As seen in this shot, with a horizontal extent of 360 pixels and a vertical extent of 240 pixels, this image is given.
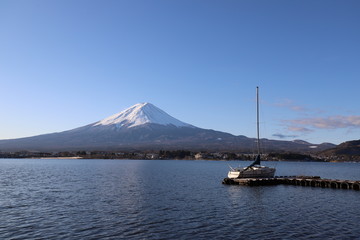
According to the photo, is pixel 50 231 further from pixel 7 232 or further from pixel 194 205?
pixel 194 205

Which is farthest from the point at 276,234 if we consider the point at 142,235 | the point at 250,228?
the point at 142,235

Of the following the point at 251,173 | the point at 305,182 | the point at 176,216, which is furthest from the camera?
the point at 251,173

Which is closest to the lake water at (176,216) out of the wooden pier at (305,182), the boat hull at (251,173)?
the wooden pier at (305,182)

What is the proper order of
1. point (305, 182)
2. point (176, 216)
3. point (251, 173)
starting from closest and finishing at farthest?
point (176, 216)
point (305, 182)
point (251, 173)

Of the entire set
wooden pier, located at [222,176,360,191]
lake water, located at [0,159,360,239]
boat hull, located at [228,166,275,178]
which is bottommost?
lake water, located at [0,159,360,239]

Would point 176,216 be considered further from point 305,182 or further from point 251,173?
point 305,182

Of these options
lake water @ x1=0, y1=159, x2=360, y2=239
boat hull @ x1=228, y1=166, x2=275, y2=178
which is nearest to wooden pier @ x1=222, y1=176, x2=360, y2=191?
boat hull @ x1=228, y1=166, x2=275, y2=178

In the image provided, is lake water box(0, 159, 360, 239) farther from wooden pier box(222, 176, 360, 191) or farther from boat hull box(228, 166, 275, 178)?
boat hull box(228, 166, 275, 178)

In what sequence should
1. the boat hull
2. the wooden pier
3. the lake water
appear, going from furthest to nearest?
the boat hull
the wooden pier
the lake water

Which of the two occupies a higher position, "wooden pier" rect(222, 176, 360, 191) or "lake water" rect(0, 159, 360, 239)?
"wooden pier" rect(222, 176, 360, 191)

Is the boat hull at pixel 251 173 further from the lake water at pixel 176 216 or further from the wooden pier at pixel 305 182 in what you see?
the lake water at pixel 176 216

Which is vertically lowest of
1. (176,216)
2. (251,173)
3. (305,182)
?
(176,216)

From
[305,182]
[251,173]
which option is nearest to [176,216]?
[251,173]

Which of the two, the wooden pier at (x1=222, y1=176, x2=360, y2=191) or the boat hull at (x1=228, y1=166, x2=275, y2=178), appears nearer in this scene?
the wooden pier at (x1=222, y1=176, x2=360, y2=191)
